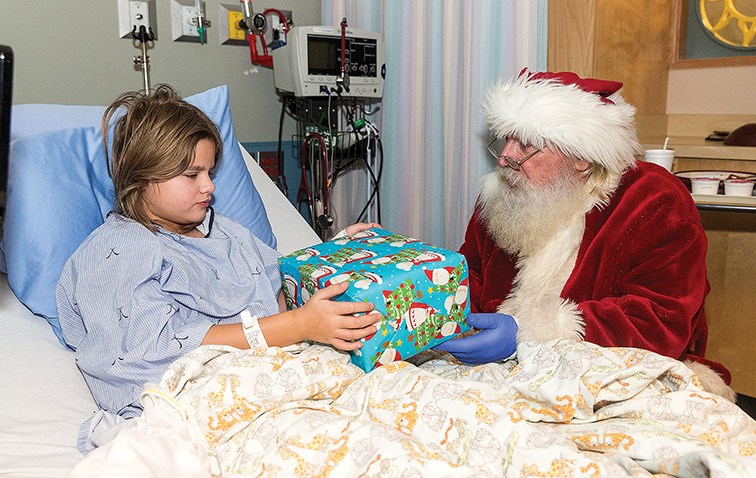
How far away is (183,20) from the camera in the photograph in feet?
8.32

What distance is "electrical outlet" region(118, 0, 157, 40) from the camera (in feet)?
7.87

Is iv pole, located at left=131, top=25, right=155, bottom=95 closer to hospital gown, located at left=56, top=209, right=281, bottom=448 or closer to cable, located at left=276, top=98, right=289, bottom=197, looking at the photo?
cable, located at left=276, top=98, right=289, bottom=197

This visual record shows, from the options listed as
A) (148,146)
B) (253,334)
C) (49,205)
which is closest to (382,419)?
(253,334)

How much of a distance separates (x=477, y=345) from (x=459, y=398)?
1.13ft

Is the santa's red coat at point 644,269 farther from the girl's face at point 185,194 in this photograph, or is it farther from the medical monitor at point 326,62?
the medical monitor at point 326,62

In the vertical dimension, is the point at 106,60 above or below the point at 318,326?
above

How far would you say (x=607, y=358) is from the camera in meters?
1.23

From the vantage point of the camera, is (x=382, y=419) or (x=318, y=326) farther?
(x=318, y=326)

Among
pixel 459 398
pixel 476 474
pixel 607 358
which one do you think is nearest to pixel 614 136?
pixel 607 358

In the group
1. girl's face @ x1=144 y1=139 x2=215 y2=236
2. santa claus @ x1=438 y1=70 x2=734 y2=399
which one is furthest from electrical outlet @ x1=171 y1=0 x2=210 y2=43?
santa claus @ x1=438 y1=70 x2=734 y2=399

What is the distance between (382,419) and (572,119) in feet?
2.75

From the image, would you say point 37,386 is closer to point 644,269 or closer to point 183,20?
point 644,269

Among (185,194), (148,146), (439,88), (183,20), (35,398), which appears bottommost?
(35,398)

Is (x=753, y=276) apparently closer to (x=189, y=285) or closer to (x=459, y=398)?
(x=459, y=398)
